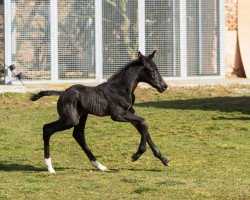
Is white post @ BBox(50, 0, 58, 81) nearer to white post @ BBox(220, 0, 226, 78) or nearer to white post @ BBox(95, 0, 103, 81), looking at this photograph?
white post @ BBox(95, 0, 103, 81)

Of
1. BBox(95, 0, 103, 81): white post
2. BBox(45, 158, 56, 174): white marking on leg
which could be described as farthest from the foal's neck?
BBox(95, 0, 103, 81): white post

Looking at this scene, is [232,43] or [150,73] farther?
[232,43]

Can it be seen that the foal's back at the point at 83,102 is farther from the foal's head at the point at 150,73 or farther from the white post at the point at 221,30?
the white post at the point at 221,30

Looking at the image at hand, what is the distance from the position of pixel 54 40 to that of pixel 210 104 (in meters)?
6.55

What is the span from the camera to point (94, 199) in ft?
33.6

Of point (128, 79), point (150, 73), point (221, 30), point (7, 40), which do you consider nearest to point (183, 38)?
point (221, 30)

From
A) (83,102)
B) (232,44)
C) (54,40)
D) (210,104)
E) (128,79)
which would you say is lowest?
(210,104)

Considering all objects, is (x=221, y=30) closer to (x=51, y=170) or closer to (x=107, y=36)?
(x=107, y=36)

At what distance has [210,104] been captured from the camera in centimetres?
2095

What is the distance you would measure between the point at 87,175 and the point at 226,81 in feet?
47.6

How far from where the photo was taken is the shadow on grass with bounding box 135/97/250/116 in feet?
65.9

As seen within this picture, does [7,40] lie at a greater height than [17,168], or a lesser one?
greater

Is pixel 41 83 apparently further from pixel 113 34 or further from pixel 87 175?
pixel 87 175

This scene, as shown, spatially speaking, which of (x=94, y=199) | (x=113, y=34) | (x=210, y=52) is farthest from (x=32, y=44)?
(x=94, y=199)
